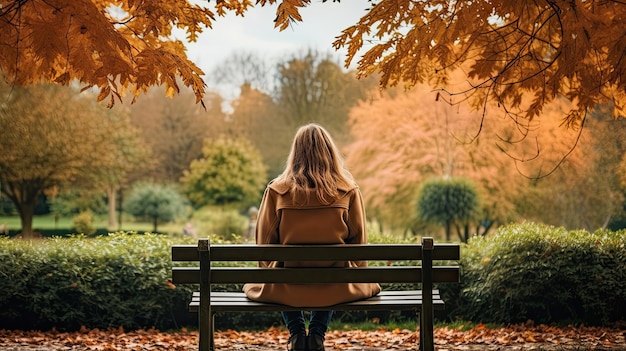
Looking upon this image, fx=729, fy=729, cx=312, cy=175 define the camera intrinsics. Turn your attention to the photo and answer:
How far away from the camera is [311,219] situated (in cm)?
389

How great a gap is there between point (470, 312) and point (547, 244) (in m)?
0.93

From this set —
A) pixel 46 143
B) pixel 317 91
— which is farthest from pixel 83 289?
pixel 317 91

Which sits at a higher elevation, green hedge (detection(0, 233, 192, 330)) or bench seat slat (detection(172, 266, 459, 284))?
bench seat slat (detection(172, 266, 459, 284))

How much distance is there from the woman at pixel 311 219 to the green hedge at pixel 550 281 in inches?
110

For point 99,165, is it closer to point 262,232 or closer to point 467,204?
point 467,204

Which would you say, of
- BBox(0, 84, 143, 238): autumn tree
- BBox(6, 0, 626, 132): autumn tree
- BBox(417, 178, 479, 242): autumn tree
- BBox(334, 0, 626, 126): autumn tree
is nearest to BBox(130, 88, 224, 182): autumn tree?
BBox(0, 84, 143, 238): autumn tree

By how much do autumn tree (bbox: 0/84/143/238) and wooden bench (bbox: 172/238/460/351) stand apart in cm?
1851

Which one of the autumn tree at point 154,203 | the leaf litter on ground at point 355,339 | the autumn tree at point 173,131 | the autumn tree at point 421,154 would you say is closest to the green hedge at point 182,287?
the leaf litter on ground at point 355,339

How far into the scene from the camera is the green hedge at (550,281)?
623 centimetres

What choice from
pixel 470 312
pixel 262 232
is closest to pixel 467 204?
pixel 470 312

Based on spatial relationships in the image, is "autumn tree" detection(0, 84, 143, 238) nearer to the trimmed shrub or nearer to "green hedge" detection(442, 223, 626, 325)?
the trimmed shrub

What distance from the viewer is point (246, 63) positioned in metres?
30.3

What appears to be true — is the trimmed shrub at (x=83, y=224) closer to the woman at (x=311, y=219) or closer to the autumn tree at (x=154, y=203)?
the autumn tree at (x=154, y=203)

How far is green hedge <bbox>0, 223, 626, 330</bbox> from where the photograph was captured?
6242mm
